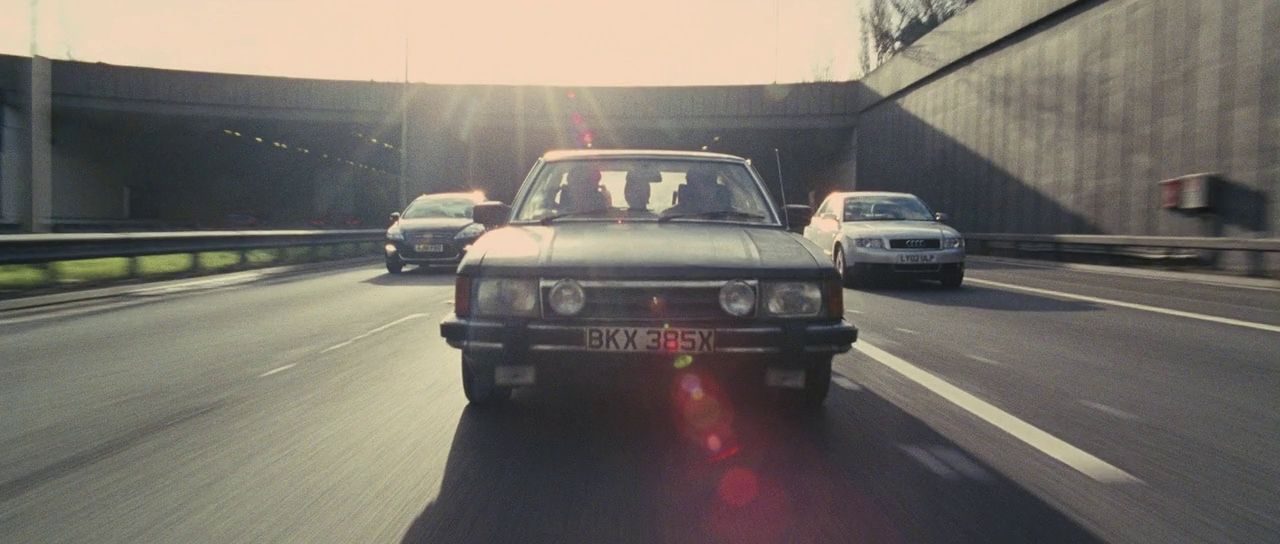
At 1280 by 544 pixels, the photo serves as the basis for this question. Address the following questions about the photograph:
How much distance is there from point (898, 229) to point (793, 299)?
35.0 ft

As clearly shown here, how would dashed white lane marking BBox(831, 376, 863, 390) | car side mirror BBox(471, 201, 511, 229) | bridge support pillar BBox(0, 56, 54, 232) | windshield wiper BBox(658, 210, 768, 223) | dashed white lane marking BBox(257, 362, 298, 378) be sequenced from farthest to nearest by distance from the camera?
bridge support pillar BBox(0, 56, 54, 232) < dashed white lane marking BBox(257, 362, 298, 378) < car side mirror BBox(471, 201, 511, 229) < dashed white lane marking BBox(831, 376, 863, 390) < windshield wiper BBox(658, 210, 768, 223)

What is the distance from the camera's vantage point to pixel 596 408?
553 cm

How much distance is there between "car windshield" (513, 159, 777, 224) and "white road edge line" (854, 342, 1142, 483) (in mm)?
1460

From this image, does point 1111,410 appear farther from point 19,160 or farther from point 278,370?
point 19,160

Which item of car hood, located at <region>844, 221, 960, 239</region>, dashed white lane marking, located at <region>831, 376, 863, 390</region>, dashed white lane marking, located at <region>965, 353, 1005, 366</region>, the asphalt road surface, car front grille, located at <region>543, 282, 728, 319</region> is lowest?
the asphalt road surface

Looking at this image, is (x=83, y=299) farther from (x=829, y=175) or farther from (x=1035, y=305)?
(x=829, y=175)

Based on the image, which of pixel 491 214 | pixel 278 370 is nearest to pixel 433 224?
pixel 278 370

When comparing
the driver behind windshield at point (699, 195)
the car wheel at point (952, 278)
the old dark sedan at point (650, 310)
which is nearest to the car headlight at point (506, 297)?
the old dark sedan at point (650, 310)

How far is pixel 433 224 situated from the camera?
19.2 m

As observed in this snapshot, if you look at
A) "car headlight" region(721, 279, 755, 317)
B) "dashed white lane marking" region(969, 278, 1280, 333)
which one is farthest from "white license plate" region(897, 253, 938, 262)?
"car headlight" region(721, 279, 755, 317)

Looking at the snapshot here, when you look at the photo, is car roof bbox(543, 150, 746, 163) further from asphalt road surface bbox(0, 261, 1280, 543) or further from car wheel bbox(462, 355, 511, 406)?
car wheel bbox(462, 355, 511, 406)

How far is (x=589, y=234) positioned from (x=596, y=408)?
90cm

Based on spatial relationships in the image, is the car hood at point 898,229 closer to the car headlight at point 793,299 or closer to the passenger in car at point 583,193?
the passenger in car at point 583,193

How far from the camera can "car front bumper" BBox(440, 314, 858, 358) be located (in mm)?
4621
